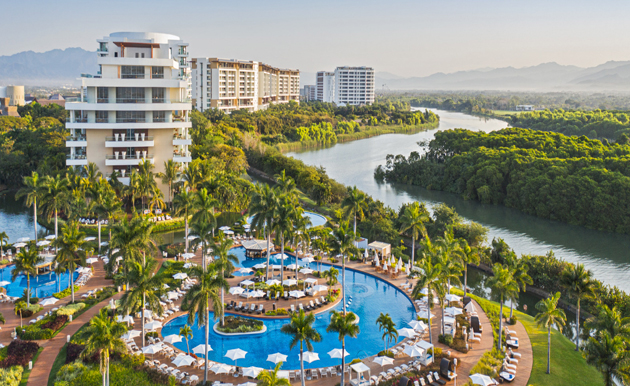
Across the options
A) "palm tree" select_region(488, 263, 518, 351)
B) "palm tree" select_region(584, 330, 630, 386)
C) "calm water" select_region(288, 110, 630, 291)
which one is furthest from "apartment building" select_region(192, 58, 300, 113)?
"palm tree" select_region(584, 330, 630, 386)

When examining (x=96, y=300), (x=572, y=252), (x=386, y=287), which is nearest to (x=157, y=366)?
(x=96, y=300)

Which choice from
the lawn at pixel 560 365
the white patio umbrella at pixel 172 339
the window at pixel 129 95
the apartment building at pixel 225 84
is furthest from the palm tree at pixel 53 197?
the apartment building at pixel 225 84

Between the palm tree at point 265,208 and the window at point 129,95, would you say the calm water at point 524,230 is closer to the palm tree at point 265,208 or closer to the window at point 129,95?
the palm tree at point 265,208

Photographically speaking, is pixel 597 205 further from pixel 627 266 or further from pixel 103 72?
pixel 103 72

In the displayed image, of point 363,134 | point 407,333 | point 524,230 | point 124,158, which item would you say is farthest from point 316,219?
point 363,134

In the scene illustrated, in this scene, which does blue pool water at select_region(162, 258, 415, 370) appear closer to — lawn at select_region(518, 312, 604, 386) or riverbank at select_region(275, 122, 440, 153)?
lawn at select_region(518, 312, 604, 386)

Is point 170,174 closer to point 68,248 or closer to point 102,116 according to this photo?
point 102,116
